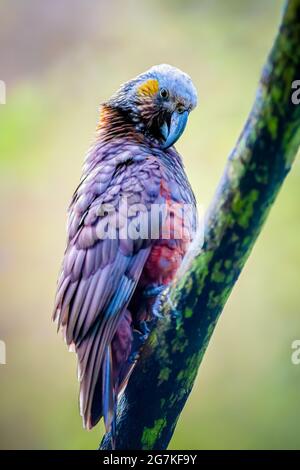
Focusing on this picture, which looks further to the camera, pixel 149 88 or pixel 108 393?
pixel 149 88

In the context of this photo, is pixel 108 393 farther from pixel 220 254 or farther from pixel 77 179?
pixel 77 179

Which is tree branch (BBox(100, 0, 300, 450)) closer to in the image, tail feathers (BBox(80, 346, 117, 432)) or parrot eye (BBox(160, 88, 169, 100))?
tail feathers (BBox(80, 346, 117, 432))

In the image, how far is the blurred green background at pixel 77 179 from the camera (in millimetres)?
2670

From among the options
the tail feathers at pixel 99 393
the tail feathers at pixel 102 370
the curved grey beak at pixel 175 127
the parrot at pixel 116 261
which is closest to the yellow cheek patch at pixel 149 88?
the curved grey beak at pixel 175 127

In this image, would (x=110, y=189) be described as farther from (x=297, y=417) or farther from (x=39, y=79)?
(x=297, y=417)

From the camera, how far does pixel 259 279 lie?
2.87 m

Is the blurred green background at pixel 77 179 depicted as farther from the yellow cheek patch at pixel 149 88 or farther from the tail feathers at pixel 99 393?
the tail feathers at pixel 99 393

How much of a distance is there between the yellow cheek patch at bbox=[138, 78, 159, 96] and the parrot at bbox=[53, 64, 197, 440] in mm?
269

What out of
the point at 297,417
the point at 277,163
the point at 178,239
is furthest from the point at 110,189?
the point at 297,417

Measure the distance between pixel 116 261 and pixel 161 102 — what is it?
703 millimetres

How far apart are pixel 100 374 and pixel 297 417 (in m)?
1.14

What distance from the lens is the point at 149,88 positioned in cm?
229

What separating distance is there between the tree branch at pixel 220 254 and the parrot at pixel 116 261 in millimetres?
Result: 94

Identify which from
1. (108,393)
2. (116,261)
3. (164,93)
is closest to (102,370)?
(108,393)
